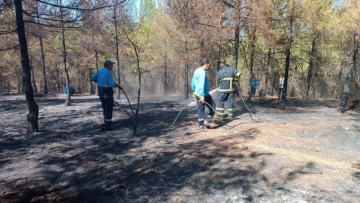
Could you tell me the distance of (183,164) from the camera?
4.91 metres

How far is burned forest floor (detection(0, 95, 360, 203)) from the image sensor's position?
3.80 m

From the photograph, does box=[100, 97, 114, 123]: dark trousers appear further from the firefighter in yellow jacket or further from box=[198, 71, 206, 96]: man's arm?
the firefighter in yellow jacket

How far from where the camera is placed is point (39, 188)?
3939 millimetres

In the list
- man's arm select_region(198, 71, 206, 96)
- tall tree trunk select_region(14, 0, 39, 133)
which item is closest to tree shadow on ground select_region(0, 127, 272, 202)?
tall tree trunk select_region(14, 0, 39, 133)

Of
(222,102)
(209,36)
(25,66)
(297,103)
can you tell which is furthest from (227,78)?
(297,103)

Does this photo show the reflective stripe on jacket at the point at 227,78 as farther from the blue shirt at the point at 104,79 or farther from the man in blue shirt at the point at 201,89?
the blue shirt at the point at 104,79

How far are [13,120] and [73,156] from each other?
5291mm

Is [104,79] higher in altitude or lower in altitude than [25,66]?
lower

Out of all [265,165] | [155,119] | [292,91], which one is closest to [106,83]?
[155,119]

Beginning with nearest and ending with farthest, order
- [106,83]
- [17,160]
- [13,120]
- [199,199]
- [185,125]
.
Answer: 1. [199,199]
2. [17,160]
3. [106,83]
4. [185,125]
5. [13,120]

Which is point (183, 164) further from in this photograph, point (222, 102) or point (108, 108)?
point (222, 102)

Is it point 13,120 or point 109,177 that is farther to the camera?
point 13,120

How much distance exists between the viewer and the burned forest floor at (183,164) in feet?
12.5

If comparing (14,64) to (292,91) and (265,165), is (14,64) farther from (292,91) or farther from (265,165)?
(265,165)
